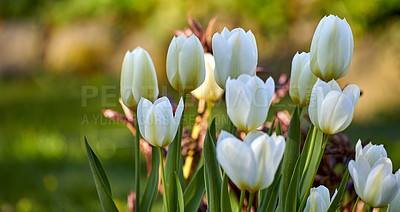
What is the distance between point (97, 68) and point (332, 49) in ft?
13.9

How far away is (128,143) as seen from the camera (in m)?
2.96

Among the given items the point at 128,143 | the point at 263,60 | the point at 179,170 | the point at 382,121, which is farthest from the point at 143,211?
the point at 263,60

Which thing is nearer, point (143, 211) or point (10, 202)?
point (143, 211)

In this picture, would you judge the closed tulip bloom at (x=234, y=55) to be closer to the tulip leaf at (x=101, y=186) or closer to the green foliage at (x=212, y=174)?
the green foliage at (x=212, y=174)

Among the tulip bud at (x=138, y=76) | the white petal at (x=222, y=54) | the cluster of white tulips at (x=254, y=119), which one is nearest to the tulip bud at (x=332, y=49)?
the cluster of white tulips at (x=254, y=119)

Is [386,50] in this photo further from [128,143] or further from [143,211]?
[143,211]

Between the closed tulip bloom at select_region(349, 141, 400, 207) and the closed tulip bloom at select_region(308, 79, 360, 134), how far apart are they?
0.18 feet

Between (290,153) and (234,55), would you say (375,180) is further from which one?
(234,55)

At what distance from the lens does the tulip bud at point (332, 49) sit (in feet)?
2.13

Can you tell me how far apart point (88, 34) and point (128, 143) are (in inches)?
82.2

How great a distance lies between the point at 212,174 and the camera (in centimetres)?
64

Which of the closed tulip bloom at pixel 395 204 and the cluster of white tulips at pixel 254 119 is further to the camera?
the closed tulip bloom at pixel 395 204

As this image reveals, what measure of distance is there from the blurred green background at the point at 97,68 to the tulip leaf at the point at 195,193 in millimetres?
1306

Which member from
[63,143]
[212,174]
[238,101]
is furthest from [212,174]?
[63,143]
